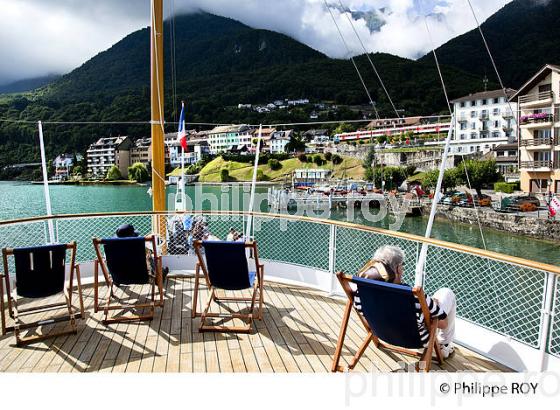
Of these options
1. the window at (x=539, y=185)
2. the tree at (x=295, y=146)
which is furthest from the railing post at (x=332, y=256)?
the tree at (x=295, y=146)

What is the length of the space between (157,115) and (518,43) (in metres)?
77.8

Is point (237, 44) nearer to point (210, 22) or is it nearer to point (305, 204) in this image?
point (210, 22)

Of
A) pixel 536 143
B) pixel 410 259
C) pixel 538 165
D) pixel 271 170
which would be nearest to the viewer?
pixel 410 259

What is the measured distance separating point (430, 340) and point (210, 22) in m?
190

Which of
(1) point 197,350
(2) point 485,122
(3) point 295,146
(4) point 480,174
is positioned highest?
(2) point 485,122

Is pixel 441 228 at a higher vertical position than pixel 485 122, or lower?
lower

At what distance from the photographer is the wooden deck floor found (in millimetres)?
2730

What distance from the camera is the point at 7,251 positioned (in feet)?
10.0

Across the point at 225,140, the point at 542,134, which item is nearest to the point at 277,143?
the point at 225,140

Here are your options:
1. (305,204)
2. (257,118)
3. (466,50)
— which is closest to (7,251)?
(305,204)

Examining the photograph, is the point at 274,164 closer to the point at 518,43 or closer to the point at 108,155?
the point at 108,155

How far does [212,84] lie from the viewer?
116 metres

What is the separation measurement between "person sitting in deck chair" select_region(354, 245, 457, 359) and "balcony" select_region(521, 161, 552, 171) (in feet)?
121

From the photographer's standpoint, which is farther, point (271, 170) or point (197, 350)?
point (271, 170)
